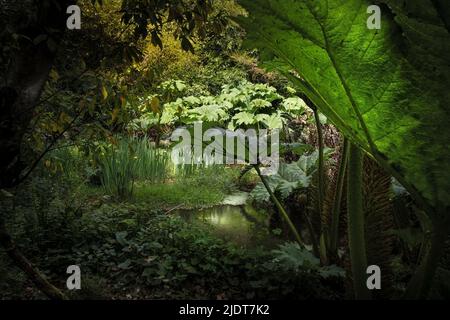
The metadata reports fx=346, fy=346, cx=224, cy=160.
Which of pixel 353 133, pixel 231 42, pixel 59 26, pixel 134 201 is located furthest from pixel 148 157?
pixel 231 42

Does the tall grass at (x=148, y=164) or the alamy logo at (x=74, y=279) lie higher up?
the tall grass at (x=148, y=164)

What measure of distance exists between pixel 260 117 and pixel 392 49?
20.8ft

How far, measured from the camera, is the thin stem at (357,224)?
930 millimetres

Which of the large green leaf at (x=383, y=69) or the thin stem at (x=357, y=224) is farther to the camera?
the thin stem at (x=357, y=224)

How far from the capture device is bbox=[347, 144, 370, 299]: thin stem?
0.93 metres

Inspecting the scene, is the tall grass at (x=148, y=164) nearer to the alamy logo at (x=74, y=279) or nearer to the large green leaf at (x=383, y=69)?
the alamy logo at (x=74, y=279)

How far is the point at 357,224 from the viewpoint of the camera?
932mm

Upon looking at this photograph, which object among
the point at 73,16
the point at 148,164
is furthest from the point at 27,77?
the point at 148,164

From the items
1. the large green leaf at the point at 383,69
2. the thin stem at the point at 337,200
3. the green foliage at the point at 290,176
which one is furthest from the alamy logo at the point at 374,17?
the green foliage at the point at 290,176

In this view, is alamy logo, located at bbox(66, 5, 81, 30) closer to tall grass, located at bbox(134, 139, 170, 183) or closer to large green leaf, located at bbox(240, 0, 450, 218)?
large green leaf, located at bbox(240, 0, 450, 218)

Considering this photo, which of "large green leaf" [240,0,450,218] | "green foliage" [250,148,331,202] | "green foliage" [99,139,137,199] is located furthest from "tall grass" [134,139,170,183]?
"large green leaf" [240,0,450,218]

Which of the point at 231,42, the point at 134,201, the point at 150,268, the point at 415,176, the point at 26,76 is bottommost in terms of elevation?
the point at 150,268

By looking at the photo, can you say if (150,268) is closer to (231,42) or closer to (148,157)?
(148,157)

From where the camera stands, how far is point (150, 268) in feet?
7.41
